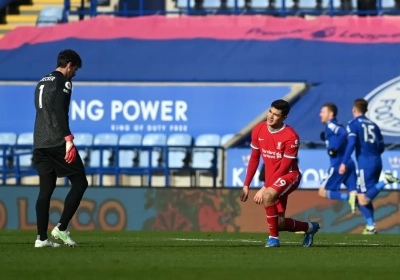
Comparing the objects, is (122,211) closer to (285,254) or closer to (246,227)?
(246,227)

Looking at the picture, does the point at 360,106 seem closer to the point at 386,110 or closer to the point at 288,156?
the point at 386,110

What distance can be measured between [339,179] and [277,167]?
256 inches

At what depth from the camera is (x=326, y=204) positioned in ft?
59.8

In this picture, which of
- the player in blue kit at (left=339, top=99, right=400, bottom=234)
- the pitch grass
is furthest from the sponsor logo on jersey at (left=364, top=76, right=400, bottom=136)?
the pitch grass

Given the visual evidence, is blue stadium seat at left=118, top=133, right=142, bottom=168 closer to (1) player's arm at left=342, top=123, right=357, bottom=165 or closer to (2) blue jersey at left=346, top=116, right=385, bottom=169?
(2) blue jersey at left=346, top=116, right=385, bottom=169

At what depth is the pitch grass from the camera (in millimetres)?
8797

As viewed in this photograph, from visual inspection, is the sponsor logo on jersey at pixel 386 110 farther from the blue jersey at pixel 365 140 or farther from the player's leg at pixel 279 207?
the player's leg at pixel 279 207

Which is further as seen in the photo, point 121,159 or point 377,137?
point 121,159

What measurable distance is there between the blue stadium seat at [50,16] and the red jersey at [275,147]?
14071 millimetres

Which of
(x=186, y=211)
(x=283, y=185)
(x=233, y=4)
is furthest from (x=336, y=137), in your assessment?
(x=233, y=4)

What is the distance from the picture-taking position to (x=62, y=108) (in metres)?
11.3

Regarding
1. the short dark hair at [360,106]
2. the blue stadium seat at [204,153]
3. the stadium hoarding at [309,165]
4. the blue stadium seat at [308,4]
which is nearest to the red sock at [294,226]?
the short dark hair at [360,106]

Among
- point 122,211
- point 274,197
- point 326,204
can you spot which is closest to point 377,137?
point 326,204

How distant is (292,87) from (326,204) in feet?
15.6
